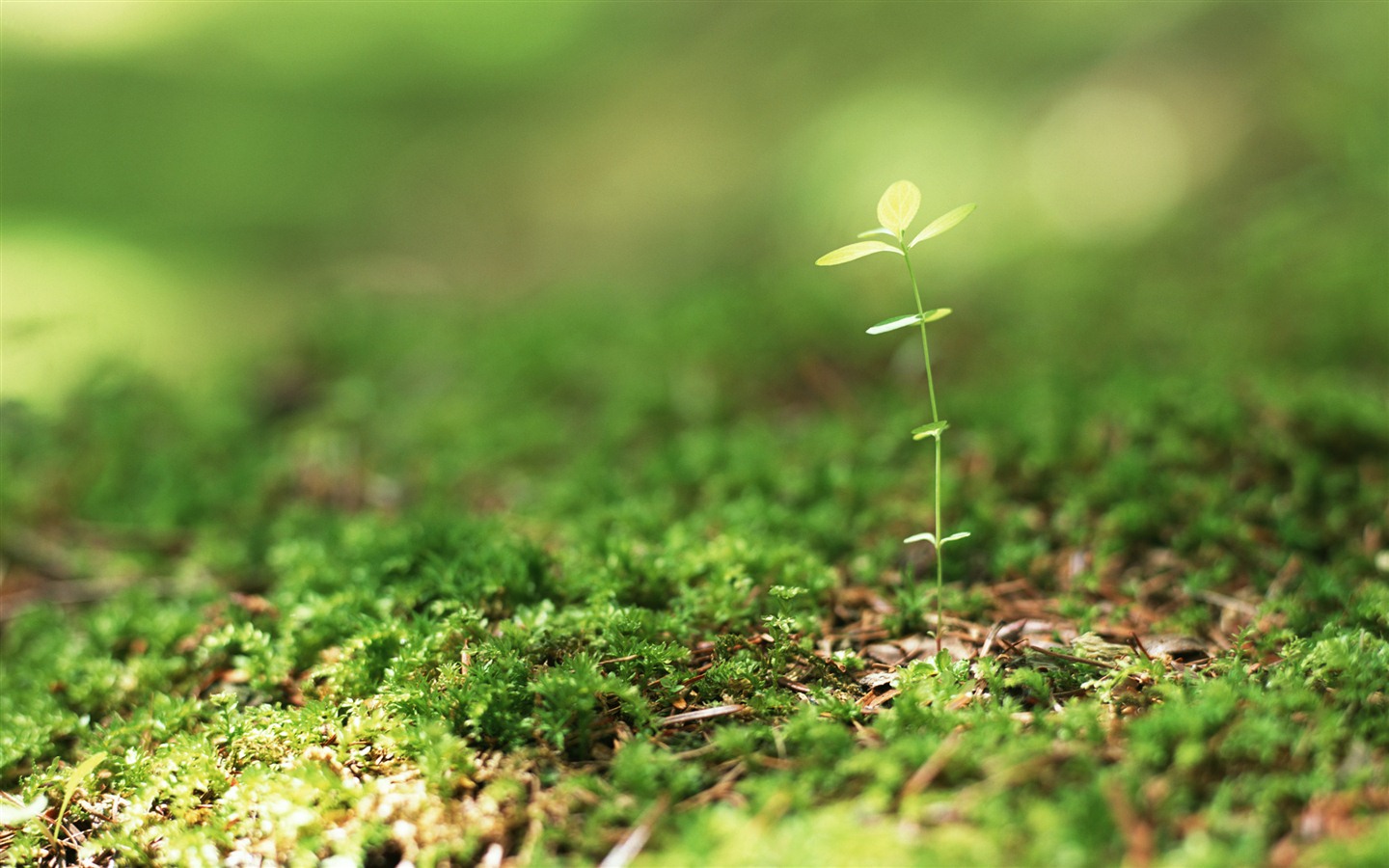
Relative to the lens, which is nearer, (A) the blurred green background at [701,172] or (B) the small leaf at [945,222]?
(B) the small leaf at [945,222]

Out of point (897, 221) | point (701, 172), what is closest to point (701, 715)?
point (897, 221)

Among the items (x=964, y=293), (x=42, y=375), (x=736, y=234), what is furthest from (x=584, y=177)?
(x=42, y=375)

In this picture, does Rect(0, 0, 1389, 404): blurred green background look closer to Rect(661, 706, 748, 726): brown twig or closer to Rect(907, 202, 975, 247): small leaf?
Rect(907, 202, 975, 247): small leaf

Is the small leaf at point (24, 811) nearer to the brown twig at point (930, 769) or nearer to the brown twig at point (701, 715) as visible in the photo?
the brown twig at point (701, 715)

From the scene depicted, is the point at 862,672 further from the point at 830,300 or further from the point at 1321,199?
the point at 1321,199

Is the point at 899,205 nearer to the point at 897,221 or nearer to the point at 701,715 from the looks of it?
the point at 897,221

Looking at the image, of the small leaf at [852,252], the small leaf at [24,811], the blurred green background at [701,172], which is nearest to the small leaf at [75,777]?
the small leaf at [24,811]

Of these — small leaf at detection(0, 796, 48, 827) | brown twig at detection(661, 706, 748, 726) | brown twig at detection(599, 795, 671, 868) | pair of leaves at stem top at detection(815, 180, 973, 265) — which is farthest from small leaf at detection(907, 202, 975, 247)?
small leaf at detection(0, 796, 48, 827)
